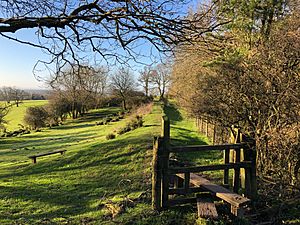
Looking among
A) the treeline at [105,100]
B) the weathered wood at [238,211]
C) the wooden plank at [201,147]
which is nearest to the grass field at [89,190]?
the weathered wood at [238,211]

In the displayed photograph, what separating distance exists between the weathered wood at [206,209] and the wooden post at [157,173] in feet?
2.70

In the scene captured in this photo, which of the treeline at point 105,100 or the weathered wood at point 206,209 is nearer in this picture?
the weathered wood at point 206,209

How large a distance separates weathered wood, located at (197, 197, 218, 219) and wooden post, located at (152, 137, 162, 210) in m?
0.82

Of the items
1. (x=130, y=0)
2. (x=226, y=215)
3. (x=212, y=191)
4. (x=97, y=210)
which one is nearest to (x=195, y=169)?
(x=212, y=191)

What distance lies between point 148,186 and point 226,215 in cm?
266

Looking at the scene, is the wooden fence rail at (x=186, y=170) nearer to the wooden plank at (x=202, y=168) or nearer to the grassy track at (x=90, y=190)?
the wooden plank at (x=202, y=168)

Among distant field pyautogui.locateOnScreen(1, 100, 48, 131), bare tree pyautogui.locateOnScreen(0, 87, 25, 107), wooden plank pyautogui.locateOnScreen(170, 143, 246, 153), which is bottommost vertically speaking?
distant field pyautogui.locateOnScreen(1, 100, 48, 131)

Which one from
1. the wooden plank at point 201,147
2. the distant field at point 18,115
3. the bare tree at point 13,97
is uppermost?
the bare tree at point 13,97

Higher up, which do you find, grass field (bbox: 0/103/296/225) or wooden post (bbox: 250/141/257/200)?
wooden post (bbox: 250/141/257/200)

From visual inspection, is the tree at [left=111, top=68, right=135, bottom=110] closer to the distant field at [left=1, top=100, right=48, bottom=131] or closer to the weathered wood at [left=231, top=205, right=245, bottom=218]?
the distant field at [left=1, top=100, right=48, bottom=131]

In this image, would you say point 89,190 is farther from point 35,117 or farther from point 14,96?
point 35,117

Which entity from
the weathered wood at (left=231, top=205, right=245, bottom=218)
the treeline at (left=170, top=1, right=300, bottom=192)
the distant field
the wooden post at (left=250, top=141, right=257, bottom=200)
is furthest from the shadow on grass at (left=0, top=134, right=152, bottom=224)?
the distant field

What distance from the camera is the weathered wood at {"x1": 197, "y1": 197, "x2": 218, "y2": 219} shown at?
4.84 meters

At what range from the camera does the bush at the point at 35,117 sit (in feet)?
123
